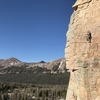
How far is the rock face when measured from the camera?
11.2 meters

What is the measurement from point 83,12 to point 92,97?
16.1 ft

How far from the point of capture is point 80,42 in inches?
483

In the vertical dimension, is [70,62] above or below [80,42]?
below

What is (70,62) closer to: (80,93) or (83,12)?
(80,93)

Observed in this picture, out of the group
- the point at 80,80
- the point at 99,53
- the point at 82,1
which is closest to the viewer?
the point at 99,53

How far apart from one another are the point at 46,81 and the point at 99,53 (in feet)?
623

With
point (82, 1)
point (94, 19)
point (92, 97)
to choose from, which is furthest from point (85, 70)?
point (82, 1)

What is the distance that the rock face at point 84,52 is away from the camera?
440 inches

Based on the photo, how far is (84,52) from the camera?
39.0 ft

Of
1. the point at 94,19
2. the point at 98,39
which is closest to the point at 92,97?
the point at 98,39

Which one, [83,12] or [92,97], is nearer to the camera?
[92,97]

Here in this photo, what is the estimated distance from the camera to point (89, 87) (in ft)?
37.2

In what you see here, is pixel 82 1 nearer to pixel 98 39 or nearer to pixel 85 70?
pixel 98 39

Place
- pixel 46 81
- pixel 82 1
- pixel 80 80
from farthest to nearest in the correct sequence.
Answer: pixel 46 81
pixel 82 1
pixel 80 80
